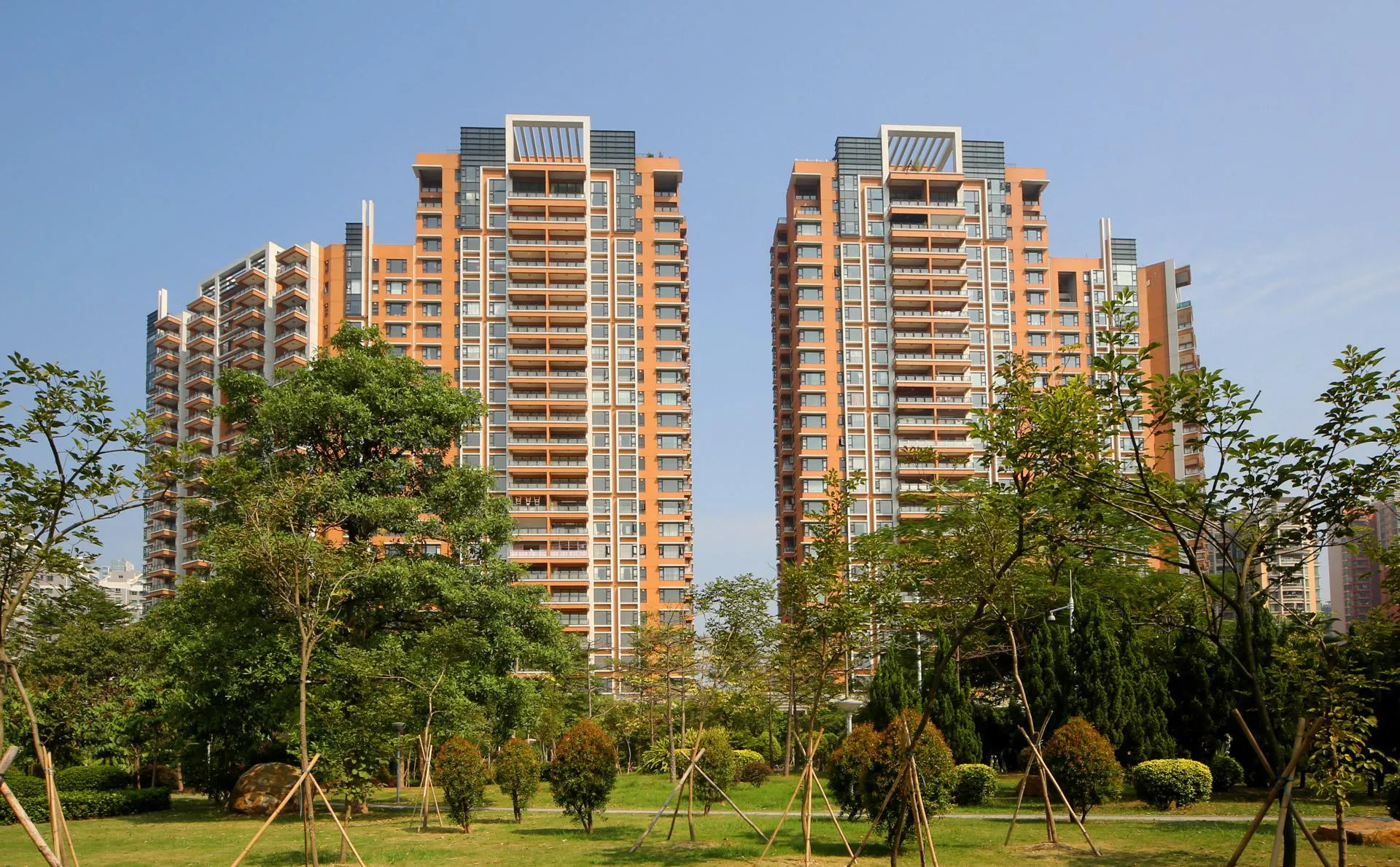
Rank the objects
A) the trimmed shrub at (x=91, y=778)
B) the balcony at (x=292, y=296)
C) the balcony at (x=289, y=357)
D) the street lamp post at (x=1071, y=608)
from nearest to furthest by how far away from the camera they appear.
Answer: the trimmed shrub at (x=91, y=778)
the street lamp post at (x=1071, y=608)
the balcony at (x=289, y=357)
the balcony at (x=292, y=296)

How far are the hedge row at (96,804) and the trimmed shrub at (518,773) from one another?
10.4m

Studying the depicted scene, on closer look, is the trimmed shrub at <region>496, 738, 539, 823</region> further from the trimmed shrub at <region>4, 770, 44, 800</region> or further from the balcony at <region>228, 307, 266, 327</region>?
the balcony at <region>228, 307, 266, 327</region>

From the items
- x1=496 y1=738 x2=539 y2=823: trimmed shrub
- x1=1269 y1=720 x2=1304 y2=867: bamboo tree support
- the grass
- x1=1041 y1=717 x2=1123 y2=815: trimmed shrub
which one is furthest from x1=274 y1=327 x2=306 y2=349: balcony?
x1=1269 y1=720 x2=1304 y2=867: bamboo tree support

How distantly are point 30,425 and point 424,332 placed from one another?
7085cm

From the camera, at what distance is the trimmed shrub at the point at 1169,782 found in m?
23.2

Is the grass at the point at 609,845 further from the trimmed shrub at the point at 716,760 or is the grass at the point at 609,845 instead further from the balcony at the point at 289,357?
the balcony at the point at 289,357

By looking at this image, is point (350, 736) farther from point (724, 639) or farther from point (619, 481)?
point (619, 481)

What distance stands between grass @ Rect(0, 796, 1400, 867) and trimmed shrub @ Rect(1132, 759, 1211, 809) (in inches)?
95.6

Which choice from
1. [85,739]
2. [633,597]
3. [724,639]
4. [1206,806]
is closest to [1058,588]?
[1206,806]

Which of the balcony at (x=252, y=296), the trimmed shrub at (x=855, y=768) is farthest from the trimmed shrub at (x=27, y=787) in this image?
the balcony at (x=252, y=296)

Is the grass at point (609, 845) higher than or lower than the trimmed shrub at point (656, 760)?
higher

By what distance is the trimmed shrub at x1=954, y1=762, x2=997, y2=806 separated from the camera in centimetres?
2548

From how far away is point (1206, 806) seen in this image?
79.7 feet

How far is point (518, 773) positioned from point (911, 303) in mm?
63953
